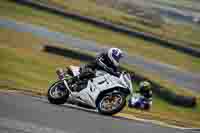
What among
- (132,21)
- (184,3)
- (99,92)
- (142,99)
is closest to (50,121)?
(99,92)

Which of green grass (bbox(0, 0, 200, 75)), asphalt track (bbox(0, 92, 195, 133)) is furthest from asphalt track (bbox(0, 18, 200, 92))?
asphalt track (bbox(0, 92, 195, 133))

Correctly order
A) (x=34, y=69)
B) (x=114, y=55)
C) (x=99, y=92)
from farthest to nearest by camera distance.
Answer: (x=34, y=69)
(x=114, y=55)
(x=99, y=92)

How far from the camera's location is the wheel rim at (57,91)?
10141mm

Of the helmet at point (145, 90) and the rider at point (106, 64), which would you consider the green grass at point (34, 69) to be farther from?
the rider at point (106, 64)

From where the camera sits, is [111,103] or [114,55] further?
[114,55]

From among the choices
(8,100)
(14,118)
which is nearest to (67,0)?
(8,100)

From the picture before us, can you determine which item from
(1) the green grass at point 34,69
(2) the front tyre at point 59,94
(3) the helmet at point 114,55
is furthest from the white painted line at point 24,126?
(1) the green grass at point 34,69

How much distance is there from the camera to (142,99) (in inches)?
591

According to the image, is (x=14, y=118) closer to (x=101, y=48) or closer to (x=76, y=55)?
(x=76, y=55)

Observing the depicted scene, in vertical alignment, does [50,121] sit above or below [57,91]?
above

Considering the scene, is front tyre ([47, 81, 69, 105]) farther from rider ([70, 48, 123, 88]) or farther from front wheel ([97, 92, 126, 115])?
front wheel ([97, 92, 126, 115])

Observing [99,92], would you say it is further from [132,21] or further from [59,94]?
[132,21]

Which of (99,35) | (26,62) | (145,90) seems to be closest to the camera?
(145,90)

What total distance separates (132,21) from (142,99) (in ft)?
32.2
